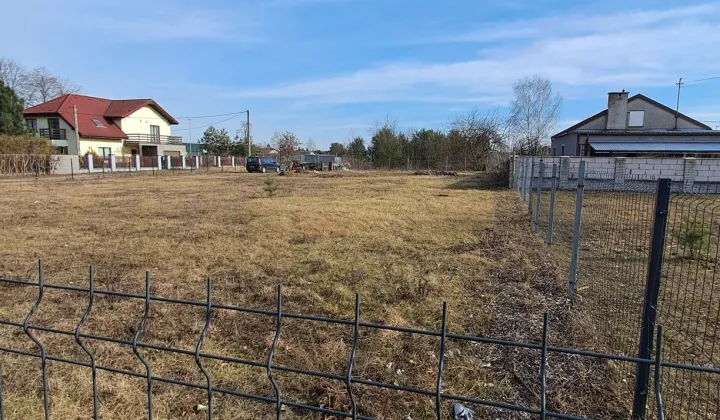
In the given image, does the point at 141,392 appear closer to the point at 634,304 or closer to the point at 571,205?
the point at 634,304

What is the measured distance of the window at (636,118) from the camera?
32938 mm

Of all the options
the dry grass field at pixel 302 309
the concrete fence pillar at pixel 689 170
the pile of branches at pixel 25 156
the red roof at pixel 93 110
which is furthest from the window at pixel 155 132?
the concrete fence pillar at pixel 689 170

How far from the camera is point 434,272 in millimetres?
5551

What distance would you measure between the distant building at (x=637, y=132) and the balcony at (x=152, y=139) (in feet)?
138

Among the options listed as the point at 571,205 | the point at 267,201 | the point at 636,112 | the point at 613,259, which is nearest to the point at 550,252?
the point at 613,259

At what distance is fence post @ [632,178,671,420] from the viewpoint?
2295 millimetres

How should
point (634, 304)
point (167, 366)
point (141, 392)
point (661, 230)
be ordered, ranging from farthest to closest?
point (634, 304), point (167, 366), point (141, 392), point (661, 230)

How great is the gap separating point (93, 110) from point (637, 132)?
1953 inches

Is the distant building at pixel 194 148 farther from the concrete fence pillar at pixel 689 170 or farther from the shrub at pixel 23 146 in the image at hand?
the concrete fence pillar at pixel 689 170

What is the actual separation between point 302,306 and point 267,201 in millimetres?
9623

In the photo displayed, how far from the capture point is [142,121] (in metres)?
46.3

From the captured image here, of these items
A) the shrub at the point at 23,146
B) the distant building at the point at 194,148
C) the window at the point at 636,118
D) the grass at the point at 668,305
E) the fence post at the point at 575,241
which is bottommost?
the grass at the point at 668,305

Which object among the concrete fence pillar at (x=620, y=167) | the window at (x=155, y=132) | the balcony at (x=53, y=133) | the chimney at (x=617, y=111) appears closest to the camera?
the concrete fence pillar at (x=620, y=167)

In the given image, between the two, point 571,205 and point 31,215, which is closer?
point 31,215
